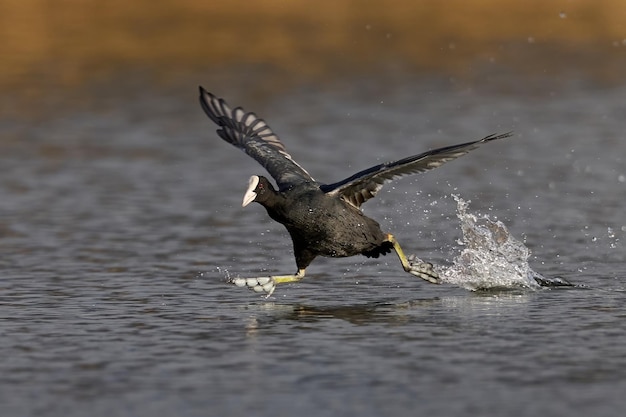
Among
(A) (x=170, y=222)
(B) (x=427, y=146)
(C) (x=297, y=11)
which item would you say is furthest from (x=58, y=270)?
(C) (x=297, y=11)

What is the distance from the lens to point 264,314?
877 centimetres

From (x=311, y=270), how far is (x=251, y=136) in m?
1.29

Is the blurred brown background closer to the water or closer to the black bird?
the water

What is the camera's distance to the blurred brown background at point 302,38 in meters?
21.5

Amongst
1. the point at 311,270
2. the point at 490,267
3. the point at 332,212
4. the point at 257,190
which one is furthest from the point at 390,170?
the point at 311,270

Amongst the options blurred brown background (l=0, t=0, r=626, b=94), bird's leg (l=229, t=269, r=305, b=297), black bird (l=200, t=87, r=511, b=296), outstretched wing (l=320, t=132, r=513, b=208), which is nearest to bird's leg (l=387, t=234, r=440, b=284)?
black bird (l=200, t=87, r=511, b=296)

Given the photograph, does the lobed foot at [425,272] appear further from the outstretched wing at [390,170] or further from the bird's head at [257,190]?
the bird's head at [257,190]

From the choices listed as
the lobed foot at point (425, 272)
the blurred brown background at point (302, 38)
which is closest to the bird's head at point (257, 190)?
the lobed foot at point (425, 272)

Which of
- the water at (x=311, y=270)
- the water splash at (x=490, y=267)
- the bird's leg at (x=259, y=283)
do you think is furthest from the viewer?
the water splash at (x=490, y=267)

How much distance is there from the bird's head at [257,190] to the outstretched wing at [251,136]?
0.88 m

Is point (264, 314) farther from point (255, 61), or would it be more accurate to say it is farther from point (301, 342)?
point (255, 61)

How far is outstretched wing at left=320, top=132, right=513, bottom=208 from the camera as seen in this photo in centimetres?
888

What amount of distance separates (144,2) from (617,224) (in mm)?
14854

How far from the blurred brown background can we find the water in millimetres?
1888
